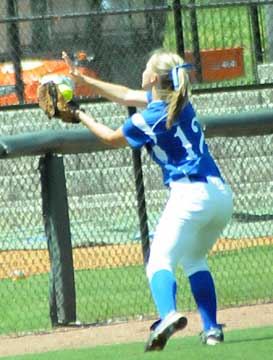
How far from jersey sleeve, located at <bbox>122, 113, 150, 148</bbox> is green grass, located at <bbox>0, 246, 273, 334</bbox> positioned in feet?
7.51

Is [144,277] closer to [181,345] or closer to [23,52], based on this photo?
[181,345]

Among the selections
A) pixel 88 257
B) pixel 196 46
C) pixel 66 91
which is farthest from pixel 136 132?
pixel 196 46

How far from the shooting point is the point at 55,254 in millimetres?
8602

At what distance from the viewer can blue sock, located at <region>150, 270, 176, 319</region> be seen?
22.0 feet

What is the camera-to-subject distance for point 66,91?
7.39 metres

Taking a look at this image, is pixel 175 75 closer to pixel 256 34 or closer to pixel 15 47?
pixel 15 47

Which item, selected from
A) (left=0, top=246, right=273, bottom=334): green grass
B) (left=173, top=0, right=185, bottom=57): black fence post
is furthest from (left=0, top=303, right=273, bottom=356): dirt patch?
(left=173, top=0, right=185, bottom=57): black fence post

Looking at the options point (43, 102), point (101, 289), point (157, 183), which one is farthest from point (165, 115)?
point (157, 183)

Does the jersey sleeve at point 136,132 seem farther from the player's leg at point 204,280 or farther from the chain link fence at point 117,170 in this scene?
the chain link fence at point 117,170

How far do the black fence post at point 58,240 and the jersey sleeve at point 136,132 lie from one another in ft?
5.91

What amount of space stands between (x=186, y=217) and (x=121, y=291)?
10.3 feet

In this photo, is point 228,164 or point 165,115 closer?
point 165,115

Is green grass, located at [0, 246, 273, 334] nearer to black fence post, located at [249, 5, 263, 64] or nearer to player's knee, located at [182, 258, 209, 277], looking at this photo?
player's knee, located at [182, 258, 209, 277]

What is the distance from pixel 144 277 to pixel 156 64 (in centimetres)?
347
